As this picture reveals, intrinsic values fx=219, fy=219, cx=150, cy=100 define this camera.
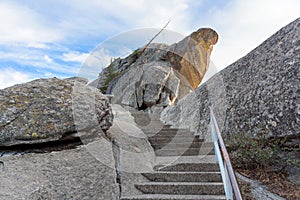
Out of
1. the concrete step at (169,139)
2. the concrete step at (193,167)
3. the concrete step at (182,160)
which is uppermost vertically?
the concrete step at (169,139)

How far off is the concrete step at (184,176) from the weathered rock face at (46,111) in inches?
54.7

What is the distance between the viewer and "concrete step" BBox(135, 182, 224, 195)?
11.0 ft

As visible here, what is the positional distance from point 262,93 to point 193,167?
2.22 metres

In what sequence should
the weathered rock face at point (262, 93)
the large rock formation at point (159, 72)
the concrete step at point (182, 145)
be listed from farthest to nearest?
the large rock formation at point (159, 72) < the concrete step at point (182, 145) < the weathered rock face at point (262, 93)

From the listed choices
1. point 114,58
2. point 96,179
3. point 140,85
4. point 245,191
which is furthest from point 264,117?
point 114,58

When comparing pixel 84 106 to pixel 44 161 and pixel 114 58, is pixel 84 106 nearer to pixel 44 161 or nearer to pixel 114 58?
pixel 44 161

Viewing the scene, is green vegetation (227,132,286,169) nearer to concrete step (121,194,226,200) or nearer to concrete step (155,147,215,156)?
concrete step (155,147,215,156)

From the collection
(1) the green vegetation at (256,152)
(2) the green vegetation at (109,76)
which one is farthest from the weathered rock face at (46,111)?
(2) the green vegetation at (109,76)

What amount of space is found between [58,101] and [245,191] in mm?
3372

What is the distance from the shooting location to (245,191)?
3197 millimetres

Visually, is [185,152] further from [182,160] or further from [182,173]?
[182,173]

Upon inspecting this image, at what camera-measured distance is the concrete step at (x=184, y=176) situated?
363 centimetres

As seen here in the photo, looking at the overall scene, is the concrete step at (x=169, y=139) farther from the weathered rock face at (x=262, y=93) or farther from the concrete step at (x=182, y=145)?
the weathered rock face at (x=262, y=93)

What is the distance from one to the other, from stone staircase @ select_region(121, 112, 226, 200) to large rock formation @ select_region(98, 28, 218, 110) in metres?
8.13
